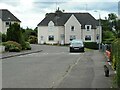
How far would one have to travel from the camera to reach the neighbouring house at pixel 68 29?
93.4 m

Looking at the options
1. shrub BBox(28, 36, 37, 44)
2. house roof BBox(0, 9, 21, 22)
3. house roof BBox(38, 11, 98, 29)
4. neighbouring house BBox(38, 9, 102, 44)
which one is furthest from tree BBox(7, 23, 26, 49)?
shrub BBox(28, 36, 37, 44)

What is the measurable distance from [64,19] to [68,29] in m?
3.27

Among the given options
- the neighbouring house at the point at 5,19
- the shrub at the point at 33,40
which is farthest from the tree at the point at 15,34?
the shrub at the point at 33,40

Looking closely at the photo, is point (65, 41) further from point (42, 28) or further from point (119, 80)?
point (119, 80)

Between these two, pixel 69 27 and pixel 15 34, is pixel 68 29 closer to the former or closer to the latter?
pixel 69 27

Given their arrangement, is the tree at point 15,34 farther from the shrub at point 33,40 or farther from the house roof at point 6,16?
the shrub at point 33,40

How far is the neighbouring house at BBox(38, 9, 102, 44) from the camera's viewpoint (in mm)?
93375

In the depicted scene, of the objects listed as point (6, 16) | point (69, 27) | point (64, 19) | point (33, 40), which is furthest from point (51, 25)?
point (6, 16)

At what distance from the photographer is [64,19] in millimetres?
95250

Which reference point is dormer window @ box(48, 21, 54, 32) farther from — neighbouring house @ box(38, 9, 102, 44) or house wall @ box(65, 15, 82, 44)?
house wall @ box(65, 15, 82, 44)

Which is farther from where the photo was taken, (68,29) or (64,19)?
(64,19)

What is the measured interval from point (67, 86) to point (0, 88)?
2.30 metres

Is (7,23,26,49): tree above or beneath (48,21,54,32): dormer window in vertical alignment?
beneath

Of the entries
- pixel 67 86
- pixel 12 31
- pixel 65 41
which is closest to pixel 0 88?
pixel 67 86
